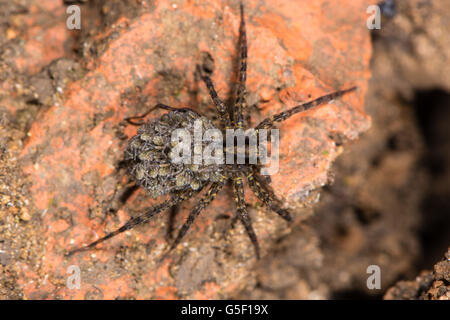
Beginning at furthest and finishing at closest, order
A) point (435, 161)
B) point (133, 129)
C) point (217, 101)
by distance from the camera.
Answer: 1. point (435, 161)
2. point (133, 129)
3. point (217, 101)

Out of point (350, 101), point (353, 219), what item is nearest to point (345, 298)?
point (353, 219)

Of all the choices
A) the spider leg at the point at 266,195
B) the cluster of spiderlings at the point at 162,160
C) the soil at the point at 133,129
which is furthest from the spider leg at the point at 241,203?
the cluster of spiderlings at the point at 162,160

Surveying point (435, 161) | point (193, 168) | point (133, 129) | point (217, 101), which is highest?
point (217, 101)

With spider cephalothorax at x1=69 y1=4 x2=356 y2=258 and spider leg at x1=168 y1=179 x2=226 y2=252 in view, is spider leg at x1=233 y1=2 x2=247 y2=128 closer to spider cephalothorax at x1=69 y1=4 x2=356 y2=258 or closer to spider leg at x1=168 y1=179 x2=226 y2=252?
spider cephalothorax at x1=69 y1=4 x2=356 y2=258

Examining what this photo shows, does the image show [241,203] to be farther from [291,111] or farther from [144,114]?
[144,114]

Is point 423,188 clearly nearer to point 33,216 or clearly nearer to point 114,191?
point 114,191

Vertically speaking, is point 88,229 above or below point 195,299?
above

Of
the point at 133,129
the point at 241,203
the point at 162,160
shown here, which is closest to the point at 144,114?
the point at 133,129

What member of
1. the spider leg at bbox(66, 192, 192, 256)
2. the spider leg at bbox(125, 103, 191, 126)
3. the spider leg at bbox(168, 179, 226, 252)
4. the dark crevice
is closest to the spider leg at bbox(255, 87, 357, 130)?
the spider leg at bbox(168, 179, 226, 252)
